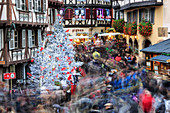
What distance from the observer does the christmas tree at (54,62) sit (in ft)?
53.6

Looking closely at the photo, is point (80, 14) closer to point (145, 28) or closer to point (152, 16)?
point (145, 28)

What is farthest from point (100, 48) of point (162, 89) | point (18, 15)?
point (162, 89)

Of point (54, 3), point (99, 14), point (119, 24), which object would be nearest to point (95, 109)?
point (54, 3)

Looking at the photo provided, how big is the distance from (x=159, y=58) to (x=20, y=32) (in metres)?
8.86

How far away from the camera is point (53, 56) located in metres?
17.6

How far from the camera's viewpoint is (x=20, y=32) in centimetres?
2020

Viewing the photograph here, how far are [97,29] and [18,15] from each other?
28100 mm

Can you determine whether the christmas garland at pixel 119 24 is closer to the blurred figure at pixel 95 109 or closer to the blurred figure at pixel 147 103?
the blurred figure at pixel 147 103

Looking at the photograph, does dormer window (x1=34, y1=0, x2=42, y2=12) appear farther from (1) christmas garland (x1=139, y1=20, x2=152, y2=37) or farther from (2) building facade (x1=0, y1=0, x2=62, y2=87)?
(1) christmas garland (x1=139, y1=20, x2=152, y2=37)

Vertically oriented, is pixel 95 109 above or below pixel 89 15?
below

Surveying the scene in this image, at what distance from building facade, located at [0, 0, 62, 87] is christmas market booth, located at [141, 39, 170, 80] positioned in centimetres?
783

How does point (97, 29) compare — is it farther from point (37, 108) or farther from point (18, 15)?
point (37, 108)

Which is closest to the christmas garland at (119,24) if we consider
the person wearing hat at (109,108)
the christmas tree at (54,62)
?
the christmas tree at (54,62)

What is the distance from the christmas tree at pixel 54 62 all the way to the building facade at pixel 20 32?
4.91ft
